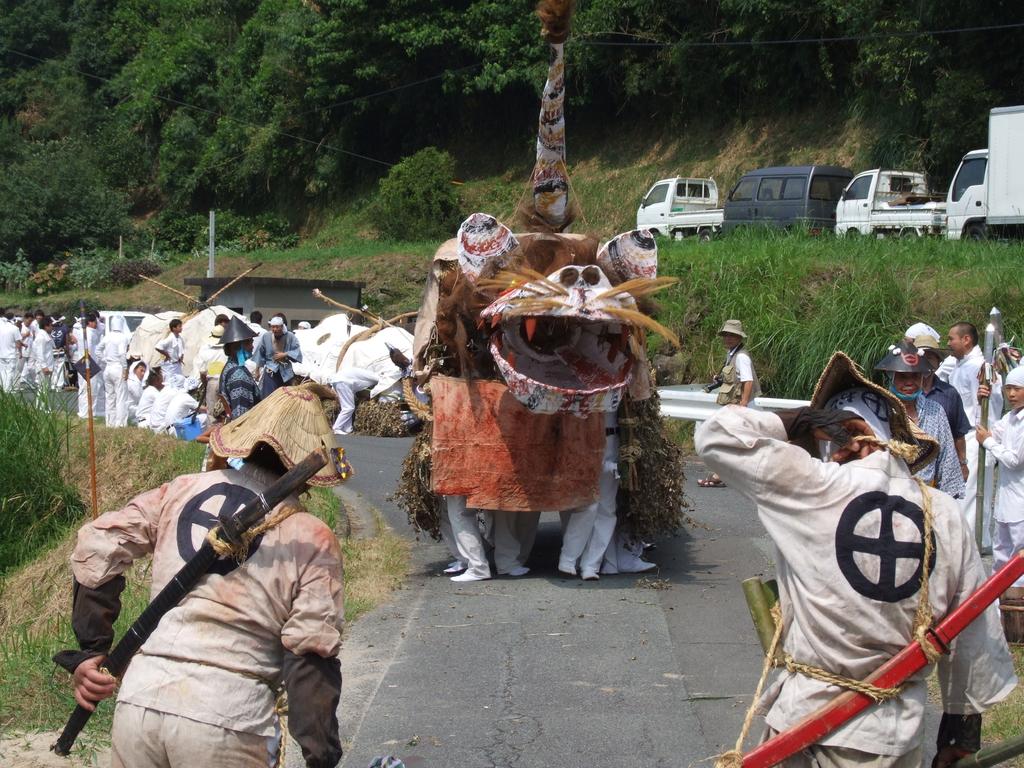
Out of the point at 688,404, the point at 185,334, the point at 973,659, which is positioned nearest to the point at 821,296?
the point at 688,404

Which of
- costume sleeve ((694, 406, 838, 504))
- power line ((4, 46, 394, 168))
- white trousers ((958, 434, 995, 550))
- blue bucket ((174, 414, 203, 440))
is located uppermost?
power line ((4, 46, 394, 168))

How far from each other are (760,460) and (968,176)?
1990cm

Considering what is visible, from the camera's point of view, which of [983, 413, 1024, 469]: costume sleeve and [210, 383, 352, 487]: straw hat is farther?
[983, 413, 1024, 469]: costume sleeve

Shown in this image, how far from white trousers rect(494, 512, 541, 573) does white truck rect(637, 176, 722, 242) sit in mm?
19119

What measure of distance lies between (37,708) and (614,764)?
293cm

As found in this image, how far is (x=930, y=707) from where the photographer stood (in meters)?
6.27

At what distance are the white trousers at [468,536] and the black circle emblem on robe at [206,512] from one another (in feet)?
15.7

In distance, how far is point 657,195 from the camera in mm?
29906

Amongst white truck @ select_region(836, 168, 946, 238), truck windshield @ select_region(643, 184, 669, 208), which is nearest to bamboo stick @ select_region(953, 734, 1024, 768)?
white truck @ select_region(836, 168, 946, 238)

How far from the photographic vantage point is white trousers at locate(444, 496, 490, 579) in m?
8.91

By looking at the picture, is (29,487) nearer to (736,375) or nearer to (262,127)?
(736,375)

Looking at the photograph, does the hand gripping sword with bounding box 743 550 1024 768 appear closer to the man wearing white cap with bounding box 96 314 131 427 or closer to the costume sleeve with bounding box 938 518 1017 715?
the costume sleeve with bounding box 938 518 1017 715

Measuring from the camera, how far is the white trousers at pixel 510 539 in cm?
907

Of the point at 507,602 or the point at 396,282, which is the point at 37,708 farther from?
the point at 396,282
